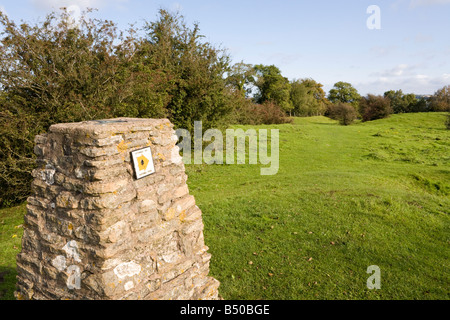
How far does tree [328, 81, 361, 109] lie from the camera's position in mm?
68012

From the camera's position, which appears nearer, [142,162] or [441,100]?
[142,162]

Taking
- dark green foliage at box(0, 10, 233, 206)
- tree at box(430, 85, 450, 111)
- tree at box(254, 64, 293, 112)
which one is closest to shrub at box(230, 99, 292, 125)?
tree at box(254, 64, 293, 112)

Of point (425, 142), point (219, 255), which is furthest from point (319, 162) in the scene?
point (219, 255)

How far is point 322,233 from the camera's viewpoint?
7.71m

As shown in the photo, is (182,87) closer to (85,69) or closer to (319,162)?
(85,69)

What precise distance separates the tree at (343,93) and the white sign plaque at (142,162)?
70.2m

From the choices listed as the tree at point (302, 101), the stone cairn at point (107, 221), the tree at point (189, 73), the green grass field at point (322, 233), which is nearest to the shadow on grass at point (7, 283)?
the green grass field at point (322, 233)

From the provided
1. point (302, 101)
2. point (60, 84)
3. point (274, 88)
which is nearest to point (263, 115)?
point (274, 88)

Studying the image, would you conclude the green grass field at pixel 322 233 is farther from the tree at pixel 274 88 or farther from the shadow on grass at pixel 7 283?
the tree at pixel 274 88

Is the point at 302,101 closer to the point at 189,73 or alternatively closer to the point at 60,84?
the point at 189,73

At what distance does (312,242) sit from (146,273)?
474 centimetres

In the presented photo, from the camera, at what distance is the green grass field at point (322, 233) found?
5.83m

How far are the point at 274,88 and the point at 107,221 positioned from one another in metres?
47.5
